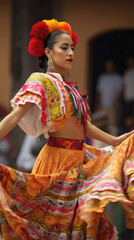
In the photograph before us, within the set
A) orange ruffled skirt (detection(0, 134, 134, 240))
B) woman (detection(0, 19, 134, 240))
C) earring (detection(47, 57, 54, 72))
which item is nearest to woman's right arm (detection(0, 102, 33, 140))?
woman (detection(0, 19, 134, 240))

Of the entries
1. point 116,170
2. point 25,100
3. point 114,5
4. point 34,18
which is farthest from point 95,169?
point 114,5

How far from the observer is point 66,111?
387 cm

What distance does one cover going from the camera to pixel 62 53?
13.1ft

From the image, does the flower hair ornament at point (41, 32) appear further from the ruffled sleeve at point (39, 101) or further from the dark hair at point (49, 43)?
the ruffled sleeve at point (39, 101)

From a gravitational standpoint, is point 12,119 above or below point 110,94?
above

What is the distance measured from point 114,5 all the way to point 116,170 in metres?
6.62

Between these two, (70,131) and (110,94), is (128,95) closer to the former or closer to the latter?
(110,94)

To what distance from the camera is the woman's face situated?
3.98 m

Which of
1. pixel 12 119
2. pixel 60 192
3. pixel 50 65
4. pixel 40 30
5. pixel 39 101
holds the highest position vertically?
pixel 40 30

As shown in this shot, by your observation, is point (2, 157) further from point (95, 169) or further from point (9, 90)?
point (95, 169)

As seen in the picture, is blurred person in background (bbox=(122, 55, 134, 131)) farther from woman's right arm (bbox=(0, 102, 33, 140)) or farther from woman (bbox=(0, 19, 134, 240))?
woman's right arm (bbox=(0, 102, 33, 140))

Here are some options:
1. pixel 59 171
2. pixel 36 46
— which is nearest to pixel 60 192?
pixel 59 171

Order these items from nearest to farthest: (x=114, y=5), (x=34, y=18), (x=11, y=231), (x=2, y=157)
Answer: (x=11, y=231) → (x=2, y=157) → (x=34, y=18) → (x=114, y=5)

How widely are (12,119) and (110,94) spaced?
5579 millimetres
